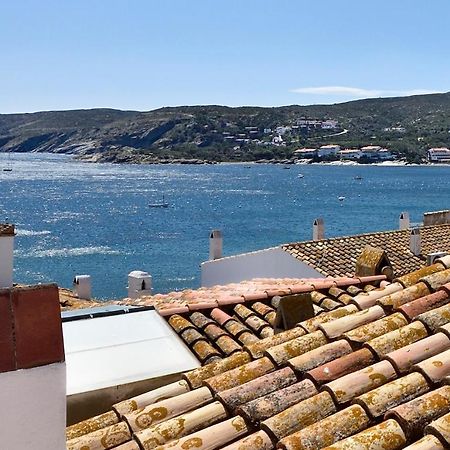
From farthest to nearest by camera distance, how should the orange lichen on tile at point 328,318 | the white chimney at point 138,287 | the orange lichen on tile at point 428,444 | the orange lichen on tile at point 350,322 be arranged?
the white chimney at point 138,287
the orange lichen on tile at point 328,318
the orange lichen on tile at point 350,322
the orange lichen on tile at point 428,444

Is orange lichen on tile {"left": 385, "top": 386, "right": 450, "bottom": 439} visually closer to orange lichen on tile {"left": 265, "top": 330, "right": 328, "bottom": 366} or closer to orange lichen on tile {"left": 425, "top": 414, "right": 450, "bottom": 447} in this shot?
orange lichen on tile {"left": 425, "top": 414, "right": 450, "bottom": 447}

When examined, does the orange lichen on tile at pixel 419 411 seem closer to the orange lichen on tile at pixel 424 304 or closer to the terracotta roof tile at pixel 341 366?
the terracotta roof tile at pixel 341 366

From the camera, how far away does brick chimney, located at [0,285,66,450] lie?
2.56m

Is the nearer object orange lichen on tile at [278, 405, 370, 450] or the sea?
orange lichen on tile at [278, 405, 370, 450]

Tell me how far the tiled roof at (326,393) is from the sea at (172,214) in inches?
1655

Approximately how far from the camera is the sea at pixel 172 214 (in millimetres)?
58500

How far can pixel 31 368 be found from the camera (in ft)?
8.59

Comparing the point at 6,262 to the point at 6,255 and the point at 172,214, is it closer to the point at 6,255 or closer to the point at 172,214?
the point at 6,255

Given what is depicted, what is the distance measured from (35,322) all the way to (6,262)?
1246mm

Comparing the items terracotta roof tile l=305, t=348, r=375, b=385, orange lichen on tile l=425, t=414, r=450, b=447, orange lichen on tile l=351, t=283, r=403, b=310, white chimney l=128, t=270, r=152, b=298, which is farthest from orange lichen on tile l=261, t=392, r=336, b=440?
white chimney l=128, t=270, r=152, b=298

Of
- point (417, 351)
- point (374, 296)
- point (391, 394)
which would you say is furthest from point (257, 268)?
point (391, 394)

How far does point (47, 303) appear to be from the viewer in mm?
2592

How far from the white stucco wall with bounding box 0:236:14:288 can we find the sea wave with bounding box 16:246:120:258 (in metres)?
60.2

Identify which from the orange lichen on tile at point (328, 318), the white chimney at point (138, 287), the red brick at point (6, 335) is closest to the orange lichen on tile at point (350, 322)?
the orange lichen on tile at point (328, 318)
